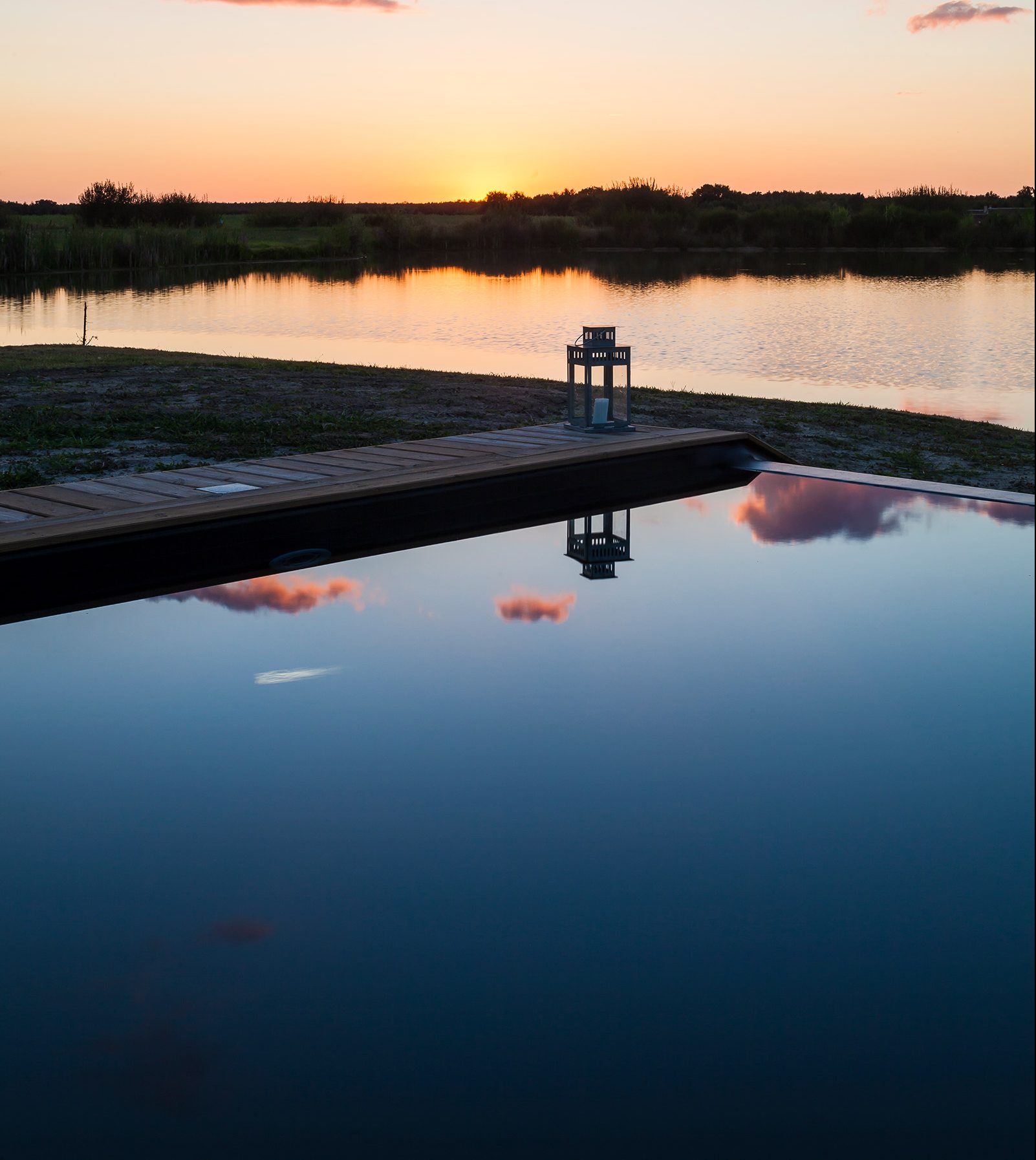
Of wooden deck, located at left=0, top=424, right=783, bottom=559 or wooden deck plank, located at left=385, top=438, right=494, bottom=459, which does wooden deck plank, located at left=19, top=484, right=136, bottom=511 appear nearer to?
wooden deck, located at left=0, top=424, right=783, bottom=559

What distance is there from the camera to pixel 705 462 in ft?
17.3

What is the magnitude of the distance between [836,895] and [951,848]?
0.98ft

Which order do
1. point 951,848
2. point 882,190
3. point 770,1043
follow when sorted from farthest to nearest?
point 882,190 < point 951,848 < point 770,1043

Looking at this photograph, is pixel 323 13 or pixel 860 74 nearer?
pixel 860 74

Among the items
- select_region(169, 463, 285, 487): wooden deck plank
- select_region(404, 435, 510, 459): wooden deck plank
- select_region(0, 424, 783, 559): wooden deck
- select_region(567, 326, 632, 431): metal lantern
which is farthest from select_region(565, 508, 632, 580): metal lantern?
select_region(169, 463, 285, 487): wooden deck plank

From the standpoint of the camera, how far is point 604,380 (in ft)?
18.0

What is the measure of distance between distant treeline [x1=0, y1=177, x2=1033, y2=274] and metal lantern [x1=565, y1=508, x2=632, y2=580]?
22.4 metres

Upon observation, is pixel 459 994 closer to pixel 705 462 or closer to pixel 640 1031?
pixel 640 1031

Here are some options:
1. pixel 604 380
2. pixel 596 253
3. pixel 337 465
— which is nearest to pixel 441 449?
pixel 337 465

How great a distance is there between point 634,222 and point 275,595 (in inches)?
1197

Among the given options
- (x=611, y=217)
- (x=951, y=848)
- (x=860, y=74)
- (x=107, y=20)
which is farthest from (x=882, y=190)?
(x=951, y=848)

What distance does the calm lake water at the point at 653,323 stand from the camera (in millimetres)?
11742

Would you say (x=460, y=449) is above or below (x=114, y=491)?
above

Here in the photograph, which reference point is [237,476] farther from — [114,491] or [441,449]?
[441,449]
